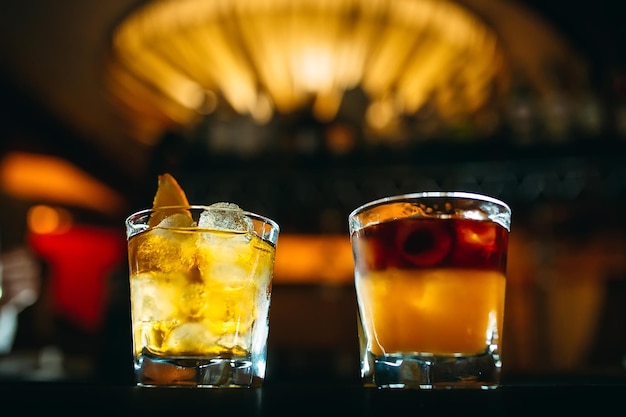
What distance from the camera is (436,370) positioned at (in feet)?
2.21

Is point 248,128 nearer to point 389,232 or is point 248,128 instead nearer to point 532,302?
point 532,302

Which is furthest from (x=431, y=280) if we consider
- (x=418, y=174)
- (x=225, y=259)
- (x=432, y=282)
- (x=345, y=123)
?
(x=345, y=123)

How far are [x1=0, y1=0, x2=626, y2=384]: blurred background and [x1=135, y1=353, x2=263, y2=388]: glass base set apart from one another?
1.48 meters

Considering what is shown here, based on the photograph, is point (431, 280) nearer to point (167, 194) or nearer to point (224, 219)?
point (224, 219)

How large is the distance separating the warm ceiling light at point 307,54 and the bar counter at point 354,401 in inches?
111

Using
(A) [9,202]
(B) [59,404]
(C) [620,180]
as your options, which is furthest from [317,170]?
(A) [9,202]

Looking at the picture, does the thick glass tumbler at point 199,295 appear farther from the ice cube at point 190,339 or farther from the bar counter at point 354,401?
the bar counter at point 354,401

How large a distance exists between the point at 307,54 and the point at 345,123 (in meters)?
0.57

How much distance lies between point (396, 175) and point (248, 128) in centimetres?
84

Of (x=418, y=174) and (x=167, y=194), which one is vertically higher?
(x=418, y=174)

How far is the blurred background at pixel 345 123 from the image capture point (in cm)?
277

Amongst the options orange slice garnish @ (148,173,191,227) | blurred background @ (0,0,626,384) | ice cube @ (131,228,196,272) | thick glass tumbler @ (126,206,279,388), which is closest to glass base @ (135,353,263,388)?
thick glass tumbler @ (126,206,279,388)

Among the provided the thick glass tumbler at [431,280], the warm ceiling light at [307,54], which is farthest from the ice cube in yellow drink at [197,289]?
the warm ceiling light at [307,54]

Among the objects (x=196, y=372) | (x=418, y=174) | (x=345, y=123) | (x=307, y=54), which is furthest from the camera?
(x=307, y=54)
